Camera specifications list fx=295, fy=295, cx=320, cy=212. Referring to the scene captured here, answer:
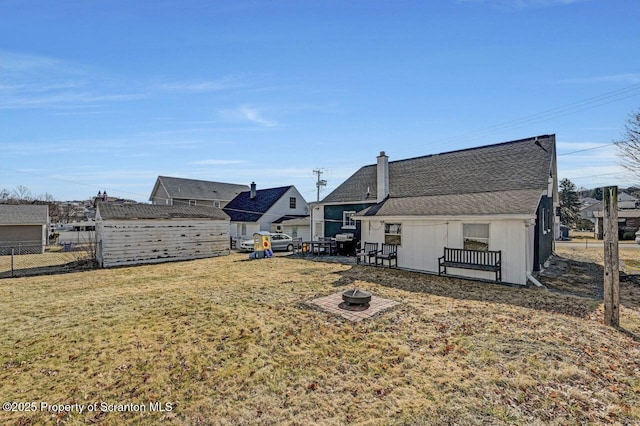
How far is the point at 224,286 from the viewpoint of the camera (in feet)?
33.2

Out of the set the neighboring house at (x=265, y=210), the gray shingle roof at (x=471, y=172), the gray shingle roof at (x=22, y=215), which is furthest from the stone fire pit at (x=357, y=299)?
the gray shingle roof at (x=22, y=215)

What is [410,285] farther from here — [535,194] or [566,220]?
[566,220]

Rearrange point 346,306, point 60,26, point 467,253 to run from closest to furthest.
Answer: point 346,306 → point 60,26 → point 467,253

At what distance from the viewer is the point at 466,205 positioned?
12.0 meters

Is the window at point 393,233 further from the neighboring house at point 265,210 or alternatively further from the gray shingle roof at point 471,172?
the neighboring house at point 265,210

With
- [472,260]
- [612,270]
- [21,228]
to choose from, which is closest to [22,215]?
[21,228]

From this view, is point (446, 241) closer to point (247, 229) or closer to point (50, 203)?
point (247, 229)

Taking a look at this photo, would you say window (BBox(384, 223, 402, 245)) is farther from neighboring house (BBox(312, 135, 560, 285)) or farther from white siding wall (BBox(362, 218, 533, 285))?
white siding wall (BBox(362, 218, 533, 285))

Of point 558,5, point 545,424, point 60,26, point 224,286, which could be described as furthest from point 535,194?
point 60,26

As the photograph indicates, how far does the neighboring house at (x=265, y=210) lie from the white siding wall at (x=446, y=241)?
1397cm

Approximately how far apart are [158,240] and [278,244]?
794 centimetres

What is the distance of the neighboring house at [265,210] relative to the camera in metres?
27.1

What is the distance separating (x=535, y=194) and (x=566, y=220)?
5369 cm

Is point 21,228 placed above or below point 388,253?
above
